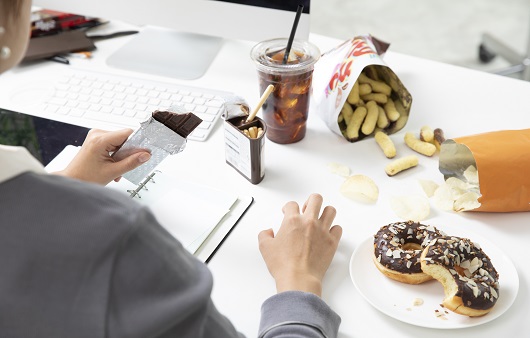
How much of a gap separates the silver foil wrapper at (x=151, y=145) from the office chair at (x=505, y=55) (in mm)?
1876

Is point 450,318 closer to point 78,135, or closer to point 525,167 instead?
point 525,167

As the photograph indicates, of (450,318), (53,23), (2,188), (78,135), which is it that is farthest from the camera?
(53,23)

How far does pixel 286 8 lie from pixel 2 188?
2.66ft

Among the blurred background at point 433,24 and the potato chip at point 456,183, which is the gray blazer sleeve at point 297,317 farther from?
the blurred background at point 433,24

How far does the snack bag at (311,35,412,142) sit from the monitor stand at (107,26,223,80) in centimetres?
32

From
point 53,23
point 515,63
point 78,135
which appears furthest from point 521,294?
point 515,63

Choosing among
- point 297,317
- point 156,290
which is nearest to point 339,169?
point 297,317

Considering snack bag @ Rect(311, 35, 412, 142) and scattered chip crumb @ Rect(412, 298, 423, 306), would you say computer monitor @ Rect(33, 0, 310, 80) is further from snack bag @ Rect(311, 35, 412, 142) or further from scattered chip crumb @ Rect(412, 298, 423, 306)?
scattered chip crumb @ Rect(412, 298, 423, 306)

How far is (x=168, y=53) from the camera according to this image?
52.8 inches

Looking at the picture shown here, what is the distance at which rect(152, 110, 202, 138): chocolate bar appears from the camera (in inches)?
34.4

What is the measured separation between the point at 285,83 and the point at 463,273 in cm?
44

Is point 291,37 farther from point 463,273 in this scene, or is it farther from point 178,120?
point 463,273

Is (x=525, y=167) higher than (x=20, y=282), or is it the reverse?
(x=20, y=282)

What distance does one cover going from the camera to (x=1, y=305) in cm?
45
